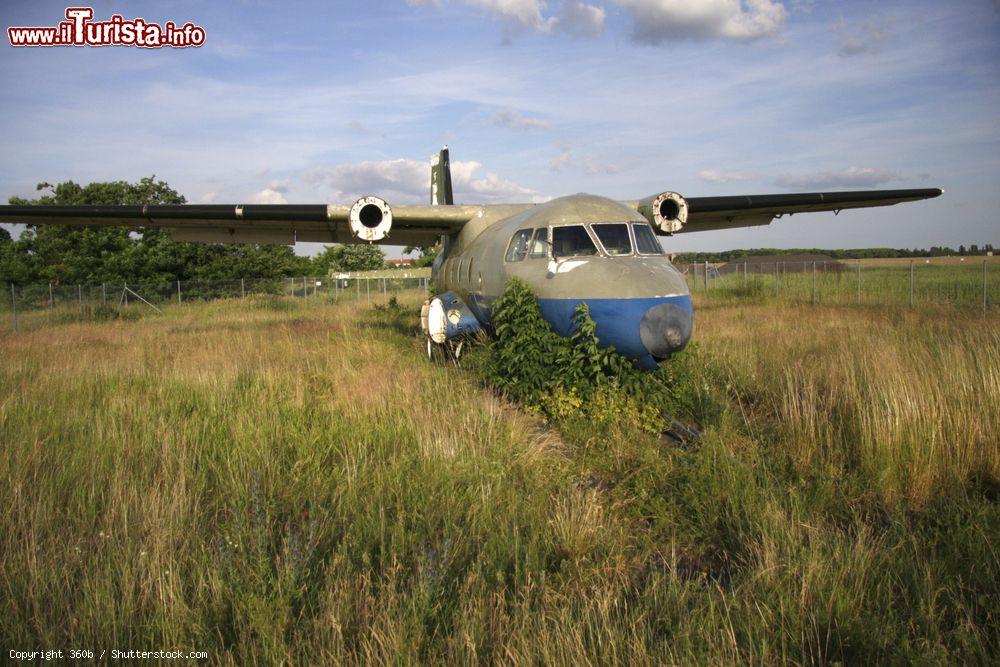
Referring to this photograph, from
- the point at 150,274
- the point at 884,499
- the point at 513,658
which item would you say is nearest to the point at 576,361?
the point at 884,499

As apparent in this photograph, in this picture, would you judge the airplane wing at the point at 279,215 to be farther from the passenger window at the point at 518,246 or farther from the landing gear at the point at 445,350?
the passenger window at the point at 518,246

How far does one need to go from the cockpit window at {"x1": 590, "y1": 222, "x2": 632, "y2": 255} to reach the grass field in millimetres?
1919

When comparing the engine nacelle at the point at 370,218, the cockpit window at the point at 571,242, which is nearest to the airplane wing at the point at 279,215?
the engine nacelle at the point at 370,218

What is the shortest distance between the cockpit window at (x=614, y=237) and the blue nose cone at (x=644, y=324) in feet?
3.10

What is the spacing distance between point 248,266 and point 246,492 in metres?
37.3

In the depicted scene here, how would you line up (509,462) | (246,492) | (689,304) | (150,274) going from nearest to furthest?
(246,492) → (509,462) → (689,304) → (150,274)

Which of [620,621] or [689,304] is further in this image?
[689,304]

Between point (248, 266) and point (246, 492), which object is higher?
point (248, 266)

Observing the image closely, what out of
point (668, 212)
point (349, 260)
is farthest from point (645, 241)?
point (349, 260)

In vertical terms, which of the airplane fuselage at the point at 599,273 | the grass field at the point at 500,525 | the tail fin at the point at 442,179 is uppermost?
the tail fin at the point at 442,179

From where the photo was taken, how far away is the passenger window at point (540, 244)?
7.10 meters

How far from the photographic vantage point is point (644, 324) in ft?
18.5

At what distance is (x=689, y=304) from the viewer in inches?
236

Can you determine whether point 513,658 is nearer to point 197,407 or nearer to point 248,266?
point 197,407
